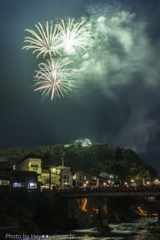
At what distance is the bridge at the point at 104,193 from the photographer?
6488 cm

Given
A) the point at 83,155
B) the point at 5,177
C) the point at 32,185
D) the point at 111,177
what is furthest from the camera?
the point at 83,155

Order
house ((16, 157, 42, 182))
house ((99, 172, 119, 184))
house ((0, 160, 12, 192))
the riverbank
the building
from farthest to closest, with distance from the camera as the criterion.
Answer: house ((99, 172, 119, 184)), house ((16, 157, 42, 182)), the building, house ((0, 160, 12, 192)), the riverbank

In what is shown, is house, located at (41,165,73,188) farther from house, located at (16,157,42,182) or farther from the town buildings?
house, located at (16,157,42,182)

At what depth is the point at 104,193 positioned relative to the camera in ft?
225

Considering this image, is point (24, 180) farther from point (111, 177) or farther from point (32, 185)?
point (111, 177)

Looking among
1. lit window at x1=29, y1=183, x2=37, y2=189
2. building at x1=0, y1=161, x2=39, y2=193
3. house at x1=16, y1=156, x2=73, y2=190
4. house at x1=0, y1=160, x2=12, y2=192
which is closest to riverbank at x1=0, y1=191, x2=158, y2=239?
house at x1=0, y1=160, x2=12, y2=192

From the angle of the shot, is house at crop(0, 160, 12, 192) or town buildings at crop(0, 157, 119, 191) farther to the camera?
town buildings at crop(0, 157, 119, 191)

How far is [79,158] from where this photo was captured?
608ft

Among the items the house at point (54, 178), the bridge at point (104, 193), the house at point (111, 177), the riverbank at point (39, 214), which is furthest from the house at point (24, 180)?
the house at point (111, 177)

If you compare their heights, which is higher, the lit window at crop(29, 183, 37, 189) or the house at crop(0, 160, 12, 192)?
the house at crop(0, 160, 12, 192)

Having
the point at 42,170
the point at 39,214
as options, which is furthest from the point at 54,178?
the point at 39,214

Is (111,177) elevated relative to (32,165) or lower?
lower

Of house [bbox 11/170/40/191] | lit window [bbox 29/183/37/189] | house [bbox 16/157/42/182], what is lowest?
lit window [bbox 29/183/37/189]

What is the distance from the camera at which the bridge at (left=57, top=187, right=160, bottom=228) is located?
6488 centimetres
